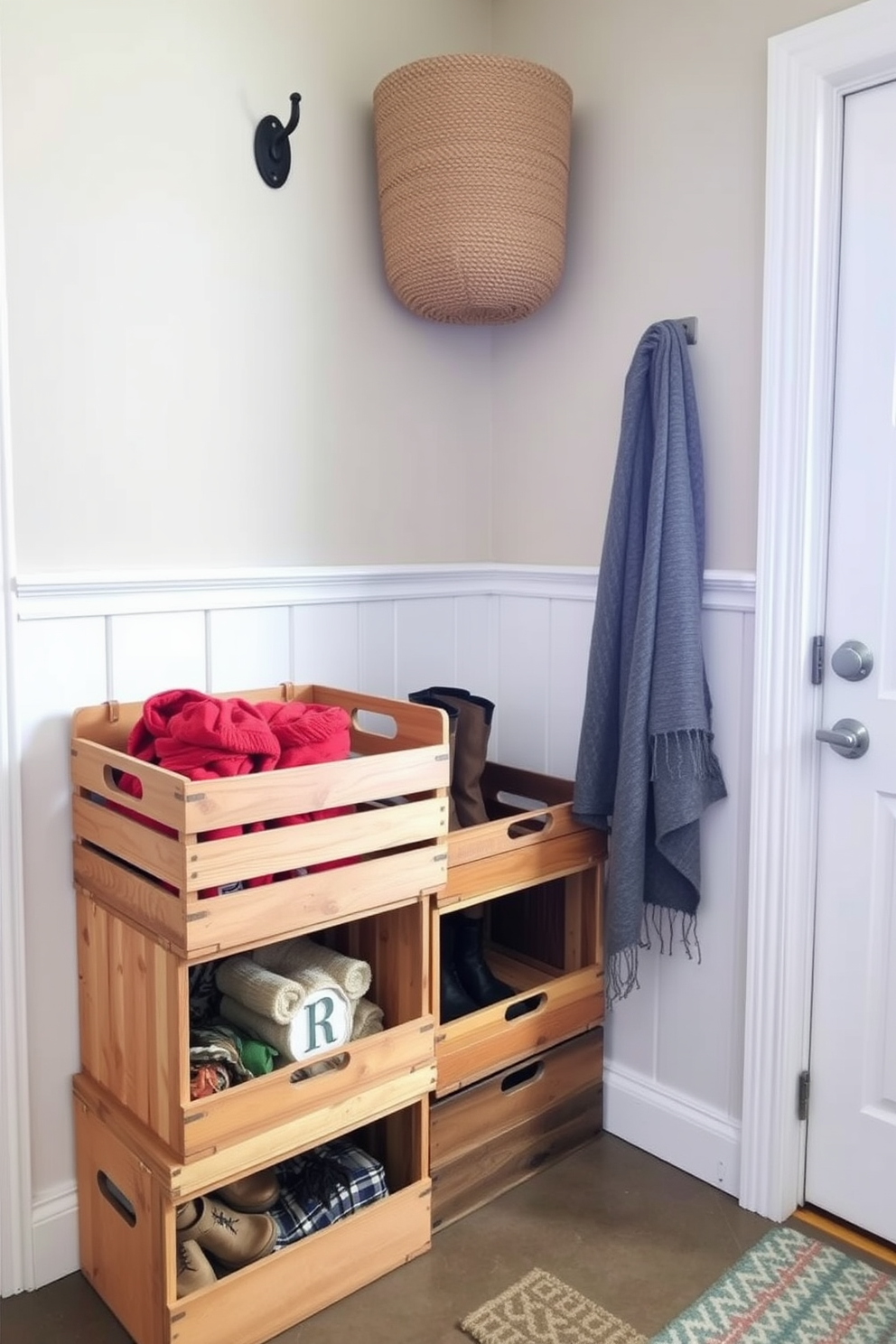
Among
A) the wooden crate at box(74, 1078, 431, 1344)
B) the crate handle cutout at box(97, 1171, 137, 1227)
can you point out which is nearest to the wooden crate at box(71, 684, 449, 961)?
the wooden crate at box(74, 1078, 431, 1344)

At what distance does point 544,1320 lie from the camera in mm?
1582

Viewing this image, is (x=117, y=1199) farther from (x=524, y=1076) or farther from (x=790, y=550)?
(x=790, y=550)

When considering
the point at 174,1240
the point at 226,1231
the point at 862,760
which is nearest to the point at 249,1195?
the point at 226,1231

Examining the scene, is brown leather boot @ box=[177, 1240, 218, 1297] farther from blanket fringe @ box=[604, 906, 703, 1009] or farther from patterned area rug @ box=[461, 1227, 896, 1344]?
blanket fringe @ box=[604, 906, 703, 1009]

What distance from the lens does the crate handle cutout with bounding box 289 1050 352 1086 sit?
5.14ft

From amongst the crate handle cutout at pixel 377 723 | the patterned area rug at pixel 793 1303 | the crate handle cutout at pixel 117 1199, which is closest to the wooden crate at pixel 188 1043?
the crate handle cutout at pixel 117 1199

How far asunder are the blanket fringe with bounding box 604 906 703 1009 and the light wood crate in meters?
0.04

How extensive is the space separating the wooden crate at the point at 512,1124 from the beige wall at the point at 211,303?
99cm

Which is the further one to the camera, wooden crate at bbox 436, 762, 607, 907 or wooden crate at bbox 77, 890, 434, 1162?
wooden crate at bbox 436, 762, 607, 907

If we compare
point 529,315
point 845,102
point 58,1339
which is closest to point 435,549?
point 529,315

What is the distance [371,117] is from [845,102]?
0.85m

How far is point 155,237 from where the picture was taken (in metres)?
1.75

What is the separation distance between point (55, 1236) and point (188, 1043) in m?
0.53

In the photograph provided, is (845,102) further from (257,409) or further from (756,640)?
(257,409)
